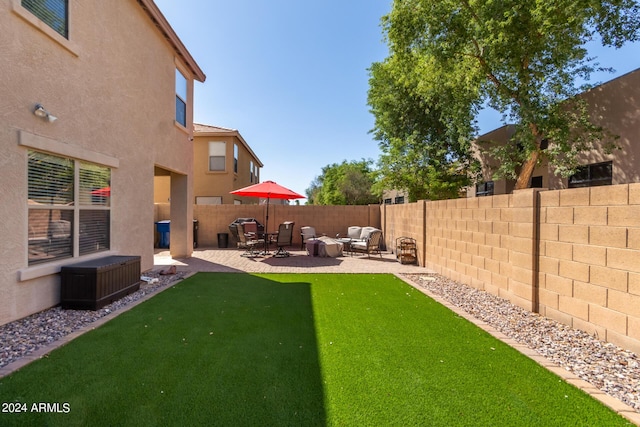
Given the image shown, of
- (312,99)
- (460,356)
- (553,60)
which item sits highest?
(312,99)

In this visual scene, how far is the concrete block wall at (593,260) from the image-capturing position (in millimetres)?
3457

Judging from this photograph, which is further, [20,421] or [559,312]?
[559,312]

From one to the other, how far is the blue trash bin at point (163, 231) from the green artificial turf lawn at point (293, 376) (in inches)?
347

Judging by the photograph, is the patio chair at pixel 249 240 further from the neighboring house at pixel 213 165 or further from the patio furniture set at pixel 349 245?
the neighboring house at pixel 213 165

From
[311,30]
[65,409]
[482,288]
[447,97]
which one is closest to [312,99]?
[311,30]

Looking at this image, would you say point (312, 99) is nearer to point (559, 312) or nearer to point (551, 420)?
point (559, 312)

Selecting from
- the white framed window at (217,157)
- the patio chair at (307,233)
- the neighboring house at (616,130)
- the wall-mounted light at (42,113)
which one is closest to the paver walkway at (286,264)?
the patio chair at (307,233)

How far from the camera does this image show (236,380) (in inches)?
114

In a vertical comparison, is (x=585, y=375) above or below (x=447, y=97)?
below

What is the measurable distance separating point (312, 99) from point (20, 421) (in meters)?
18.6

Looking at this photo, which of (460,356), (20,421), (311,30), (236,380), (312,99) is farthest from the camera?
(312,99)

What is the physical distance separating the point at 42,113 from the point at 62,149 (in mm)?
621

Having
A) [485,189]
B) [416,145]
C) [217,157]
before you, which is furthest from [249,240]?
[485,189]

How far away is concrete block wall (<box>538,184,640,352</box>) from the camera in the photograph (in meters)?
3.46
